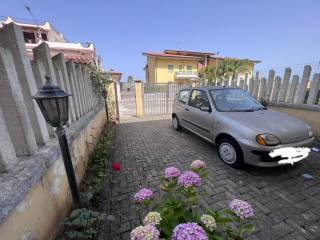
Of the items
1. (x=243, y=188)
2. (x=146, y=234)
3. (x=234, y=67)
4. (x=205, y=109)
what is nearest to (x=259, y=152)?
(x=243, y=188)

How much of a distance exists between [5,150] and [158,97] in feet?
27.3

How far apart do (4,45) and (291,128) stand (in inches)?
167

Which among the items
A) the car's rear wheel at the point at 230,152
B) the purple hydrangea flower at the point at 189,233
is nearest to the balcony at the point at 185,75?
the car's rear wheel at the point at 230,152

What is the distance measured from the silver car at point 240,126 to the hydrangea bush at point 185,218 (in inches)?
65.3

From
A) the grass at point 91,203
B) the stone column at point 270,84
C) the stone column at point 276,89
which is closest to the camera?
the grass at point 91,203

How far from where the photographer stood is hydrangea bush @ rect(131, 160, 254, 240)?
910mm

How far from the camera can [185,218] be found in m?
1.35

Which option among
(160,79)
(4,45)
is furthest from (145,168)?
(160,79)

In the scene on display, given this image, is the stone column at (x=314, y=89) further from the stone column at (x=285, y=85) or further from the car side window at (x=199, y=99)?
the car side window at (x=199, y=99)

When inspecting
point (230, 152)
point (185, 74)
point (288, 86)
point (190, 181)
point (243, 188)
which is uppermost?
point (185, 74)

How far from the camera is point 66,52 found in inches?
252

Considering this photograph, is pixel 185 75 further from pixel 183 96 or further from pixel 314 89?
pixel 314 89

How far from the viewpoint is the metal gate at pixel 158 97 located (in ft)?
30.0

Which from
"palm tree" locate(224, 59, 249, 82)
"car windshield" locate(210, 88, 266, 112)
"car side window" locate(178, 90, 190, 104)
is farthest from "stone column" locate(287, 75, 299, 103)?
"palm tree" locate(224, 59, 249, 82)
